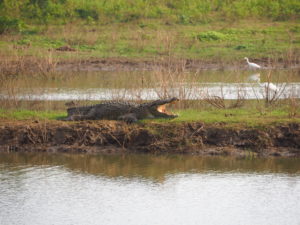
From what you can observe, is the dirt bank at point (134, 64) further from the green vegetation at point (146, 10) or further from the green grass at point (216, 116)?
the green grass at point (216, 116)

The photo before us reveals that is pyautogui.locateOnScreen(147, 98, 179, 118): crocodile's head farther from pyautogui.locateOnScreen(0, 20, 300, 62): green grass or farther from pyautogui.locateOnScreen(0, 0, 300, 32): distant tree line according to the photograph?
pyautogui.locateOnScreen(0, 0, 300, 32): distant tree line

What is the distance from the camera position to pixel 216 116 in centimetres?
1029

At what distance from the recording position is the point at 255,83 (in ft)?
48.5

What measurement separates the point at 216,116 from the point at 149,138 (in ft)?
4.04

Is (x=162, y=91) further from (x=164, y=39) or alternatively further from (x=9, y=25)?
(x=9, y=25)

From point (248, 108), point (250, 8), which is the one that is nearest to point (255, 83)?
point (248, 108)

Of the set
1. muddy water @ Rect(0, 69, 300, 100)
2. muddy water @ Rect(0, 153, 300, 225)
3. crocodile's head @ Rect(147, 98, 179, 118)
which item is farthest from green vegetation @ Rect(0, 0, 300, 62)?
muddy water @ Rect(0, 153, 300, 225)

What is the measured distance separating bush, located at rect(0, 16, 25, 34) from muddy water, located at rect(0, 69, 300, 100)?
471cm

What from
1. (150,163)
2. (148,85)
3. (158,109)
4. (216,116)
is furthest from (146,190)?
(148,85)

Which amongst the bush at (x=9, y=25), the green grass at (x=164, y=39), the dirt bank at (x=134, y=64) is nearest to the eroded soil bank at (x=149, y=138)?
the dirt bank at (x=134, y=64)

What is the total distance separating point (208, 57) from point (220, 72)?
1.66m

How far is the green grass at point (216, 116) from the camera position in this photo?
9852mm

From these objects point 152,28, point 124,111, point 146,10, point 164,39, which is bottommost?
point 124,111

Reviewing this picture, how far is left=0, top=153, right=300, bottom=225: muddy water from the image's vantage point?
23.3ft
